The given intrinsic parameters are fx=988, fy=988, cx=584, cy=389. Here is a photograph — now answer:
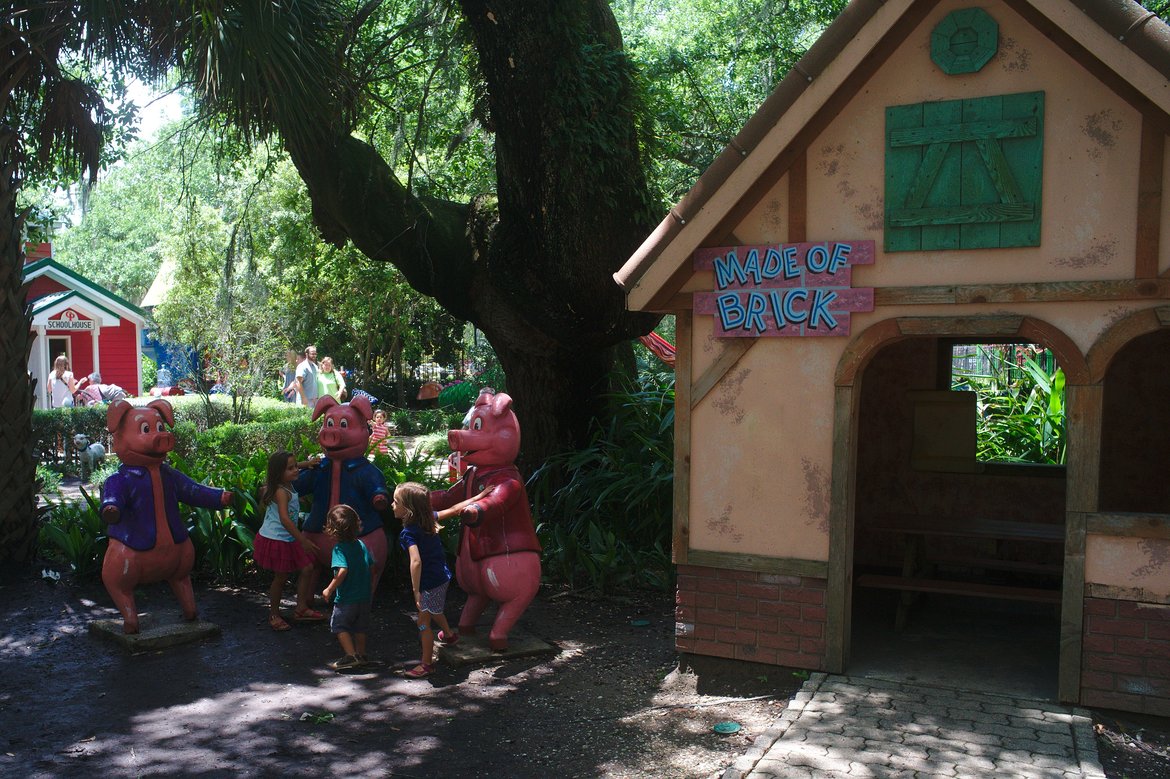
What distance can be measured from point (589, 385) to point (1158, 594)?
5336 mm

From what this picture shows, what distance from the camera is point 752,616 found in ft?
18.9

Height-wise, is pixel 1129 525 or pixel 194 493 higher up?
pixel 1129 525

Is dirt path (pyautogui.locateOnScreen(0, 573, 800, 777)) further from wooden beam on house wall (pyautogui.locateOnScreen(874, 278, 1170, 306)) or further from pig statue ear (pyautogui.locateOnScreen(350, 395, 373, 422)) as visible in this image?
wooden beam on house wall (pyautogui.locateOnScreen(874, 278, 1170, 306))

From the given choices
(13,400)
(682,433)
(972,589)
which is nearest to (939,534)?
(972,589)

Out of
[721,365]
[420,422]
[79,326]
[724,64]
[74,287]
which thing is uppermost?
[724,64]

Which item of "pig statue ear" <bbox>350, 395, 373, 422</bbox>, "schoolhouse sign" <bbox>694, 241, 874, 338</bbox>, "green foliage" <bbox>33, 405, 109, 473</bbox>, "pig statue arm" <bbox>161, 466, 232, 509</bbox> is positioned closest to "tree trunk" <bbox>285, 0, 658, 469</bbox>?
"pig statue ear" <bbox>350, 395, 373, 422</bbox>

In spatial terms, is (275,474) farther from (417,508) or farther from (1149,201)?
(1149,201)

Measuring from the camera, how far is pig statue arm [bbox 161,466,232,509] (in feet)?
22.1

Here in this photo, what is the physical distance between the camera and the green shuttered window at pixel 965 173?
4984 millimetres

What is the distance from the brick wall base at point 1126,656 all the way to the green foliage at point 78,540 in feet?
23.3

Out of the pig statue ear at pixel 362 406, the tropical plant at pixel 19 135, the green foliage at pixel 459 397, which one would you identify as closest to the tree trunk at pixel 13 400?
the tropical plant at pixel 19 135

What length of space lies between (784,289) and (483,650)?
2927 millimetres

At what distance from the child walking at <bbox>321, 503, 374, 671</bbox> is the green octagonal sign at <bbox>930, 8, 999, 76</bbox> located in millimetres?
4178

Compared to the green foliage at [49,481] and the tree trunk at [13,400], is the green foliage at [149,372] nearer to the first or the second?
the green foliage at [49,481]
